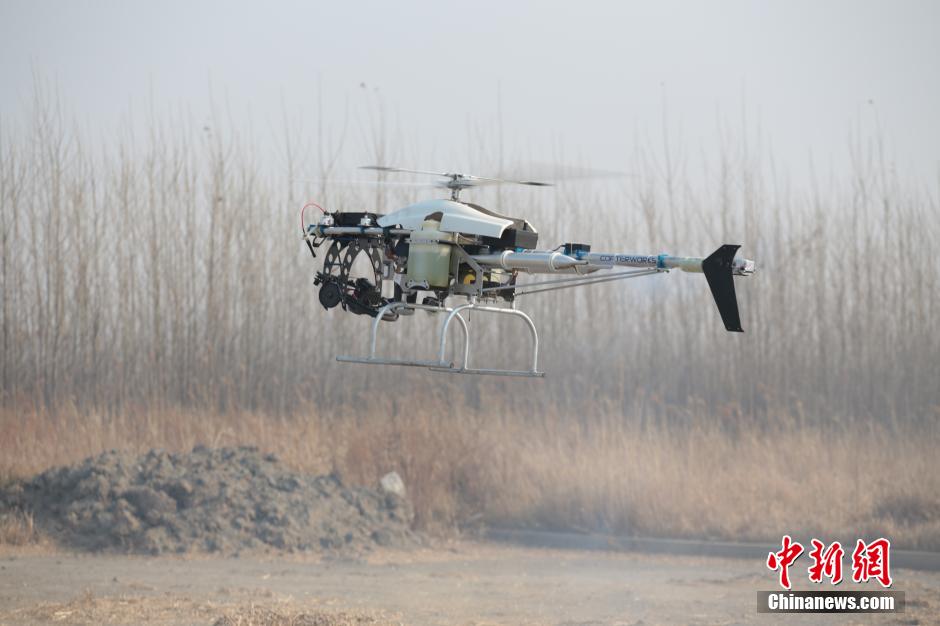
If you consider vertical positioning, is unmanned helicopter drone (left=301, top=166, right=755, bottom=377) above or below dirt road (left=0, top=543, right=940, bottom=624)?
above

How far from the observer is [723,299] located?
527cm

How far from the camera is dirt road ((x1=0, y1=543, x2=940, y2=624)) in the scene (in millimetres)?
8102

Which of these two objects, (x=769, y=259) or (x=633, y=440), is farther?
(x=769, y=259)

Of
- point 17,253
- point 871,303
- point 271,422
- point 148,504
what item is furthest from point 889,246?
point 17,253

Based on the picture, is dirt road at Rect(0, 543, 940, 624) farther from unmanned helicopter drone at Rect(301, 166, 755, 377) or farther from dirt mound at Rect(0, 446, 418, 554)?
unmanned helicopter drone at Rect(301, 166, 755, 377)

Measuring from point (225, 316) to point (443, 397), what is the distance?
9.73ft

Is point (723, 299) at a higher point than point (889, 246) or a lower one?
lower

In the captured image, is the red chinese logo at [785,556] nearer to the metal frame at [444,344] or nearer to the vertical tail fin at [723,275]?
the metal frame at [444,344]

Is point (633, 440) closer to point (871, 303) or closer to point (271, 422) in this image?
point (871, 303)

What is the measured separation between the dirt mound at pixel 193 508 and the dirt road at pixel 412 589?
29 cm

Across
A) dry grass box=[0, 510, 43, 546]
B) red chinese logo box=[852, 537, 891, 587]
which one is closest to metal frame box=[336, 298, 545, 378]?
red chinese logo box=[852, 537, 891, 587]

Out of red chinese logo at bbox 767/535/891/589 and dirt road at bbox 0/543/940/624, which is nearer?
dirt road at bbox 0/543/940/624

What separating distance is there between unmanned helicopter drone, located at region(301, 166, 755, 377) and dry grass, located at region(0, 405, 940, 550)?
5.84 m

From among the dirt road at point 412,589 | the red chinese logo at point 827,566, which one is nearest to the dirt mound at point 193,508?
the dirt road at point 412,589
